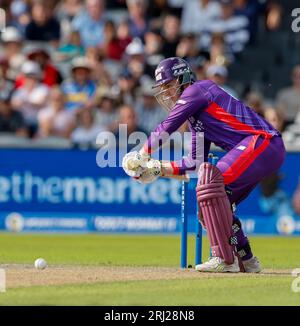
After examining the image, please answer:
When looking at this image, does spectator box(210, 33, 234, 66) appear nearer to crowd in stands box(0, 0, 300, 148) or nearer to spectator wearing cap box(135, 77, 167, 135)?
crowd in stands box(0, 0, 300, 148)

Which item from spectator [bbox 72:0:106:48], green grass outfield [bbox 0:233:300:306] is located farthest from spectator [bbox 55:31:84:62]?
green grass outfield [bbox 0:233:300:306]

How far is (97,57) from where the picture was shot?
20.2 metres

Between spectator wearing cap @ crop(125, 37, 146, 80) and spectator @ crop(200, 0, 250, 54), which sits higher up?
spectator @ crop(200, 0, 250, 54)

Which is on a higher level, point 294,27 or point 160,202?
point 294,27

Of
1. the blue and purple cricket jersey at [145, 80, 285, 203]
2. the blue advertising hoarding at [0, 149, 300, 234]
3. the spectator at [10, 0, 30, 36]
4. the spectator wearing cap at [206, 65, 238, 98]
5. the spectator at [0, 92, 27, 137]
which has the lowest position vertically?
the blue advertising hoarding at [0, 149, 300, 234]

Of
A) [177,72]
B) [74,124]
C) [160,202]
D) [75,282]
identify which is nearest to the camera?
[75,282]

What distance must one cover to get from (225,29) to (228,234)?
11131mm

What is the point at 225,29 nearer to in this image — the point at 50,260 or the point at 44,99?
the point at 44,99

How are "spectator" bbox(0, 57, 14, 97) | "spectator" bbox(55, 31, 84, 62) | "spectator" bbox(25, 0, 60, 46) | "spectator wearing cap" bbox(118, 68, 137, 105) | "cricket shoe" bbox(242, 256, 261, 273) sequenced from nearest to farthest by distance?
"cricket shoe" bbox(242, 256, 261, 273) < "spectator wearing cap" bbox(118, 68, 137, 105) < "spectator" bbox(0, 57, 14, 97) < "spectator" bbox(55, 31, 84, 62) < "spectator" bbox(25, 0, 60, 46)

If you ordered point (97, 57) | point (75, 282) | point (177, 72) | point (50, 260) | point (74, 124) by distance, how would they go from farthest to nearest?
point (97, 57) < point (74, 124) < point (50, 260) < point (177, 72) < point (75, 282)

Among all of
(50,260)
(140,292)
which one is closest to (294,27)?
(50,260)

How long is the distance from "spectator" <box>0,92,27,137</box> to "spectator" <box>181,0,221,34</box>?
3.94m

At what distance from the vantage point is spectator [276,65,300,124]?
1902 cm

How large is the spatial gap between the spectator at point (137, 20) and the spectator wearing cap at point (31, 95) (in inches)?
90.3
